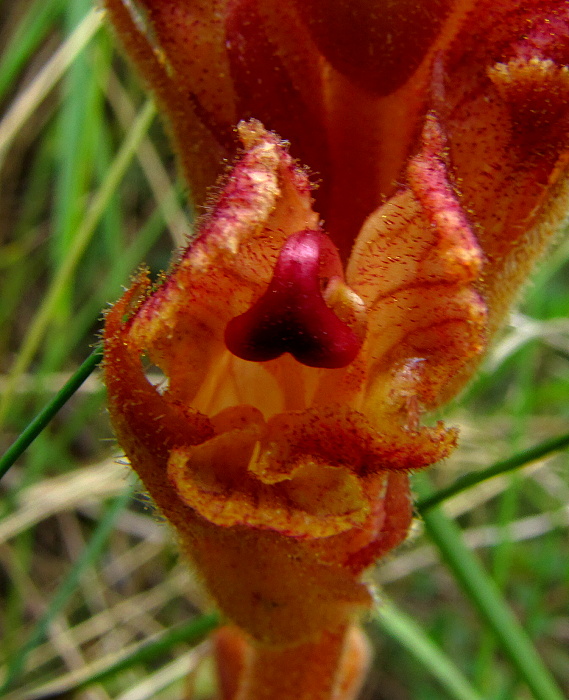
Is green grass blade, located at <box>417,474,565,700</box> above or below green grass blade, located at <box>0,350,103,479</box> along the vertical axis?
below

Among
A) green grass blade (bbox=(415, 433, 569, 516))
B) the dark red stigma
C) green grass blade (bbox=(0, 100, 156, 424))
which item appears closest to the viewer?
the dark red stigma

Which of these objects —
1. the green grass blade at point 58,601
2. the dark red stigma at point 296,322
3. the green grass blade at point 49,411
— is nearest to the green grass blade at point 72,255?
the green grass blade at point 58,601

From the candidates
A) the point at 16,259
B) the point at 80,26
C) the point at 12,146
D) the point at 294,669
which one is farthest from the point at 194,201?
the point at 12,146

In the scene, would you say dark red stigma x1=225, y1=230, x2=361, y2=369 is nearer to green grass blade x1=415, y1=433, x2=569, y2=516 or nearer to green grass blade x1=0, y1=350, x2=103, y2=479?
green grass blade x1=0, y1=350, x2=103, y2=479

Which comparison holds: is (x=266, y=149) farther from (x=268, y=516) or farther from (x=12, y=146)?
(x=12, y=146)

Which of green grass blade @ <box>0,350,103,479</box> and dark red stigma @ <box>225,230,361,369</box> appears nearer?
dark red stigma @ <box>225,230,361,369</box>

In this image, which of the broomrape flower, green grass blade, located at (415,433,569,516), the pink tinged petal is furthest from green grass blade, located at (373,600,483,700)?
the pink tinged petal

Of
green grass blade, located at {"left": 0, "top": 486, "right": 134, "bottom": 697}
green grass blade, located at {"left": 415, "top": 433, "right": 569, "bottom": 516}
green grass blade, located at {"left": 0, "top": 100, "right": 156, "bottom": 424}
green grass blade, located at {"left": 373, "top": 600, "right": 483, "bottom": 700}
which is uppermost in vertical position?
green grass blade, located at {"left": 0, "top": 100, "right": 156, "bottom": 424}

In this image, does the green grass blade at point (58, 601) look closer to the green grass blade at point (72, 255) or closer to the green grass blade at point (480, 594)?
the green grass blade at point (72, 255)
